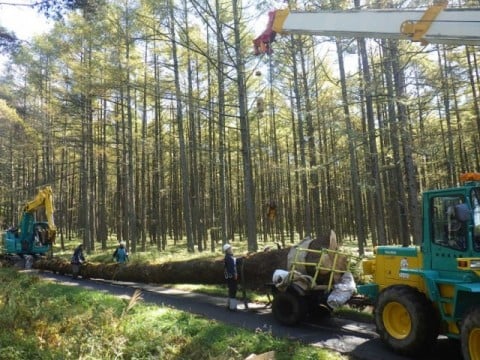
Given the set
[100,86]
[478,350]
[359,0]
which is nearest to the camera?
[478,350]

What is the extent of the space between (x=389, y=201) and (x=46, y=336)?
2726cm

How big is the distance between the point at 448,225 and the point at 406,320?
5.87 ft

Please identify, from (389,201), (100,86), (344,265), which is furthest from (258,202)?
(344,265)

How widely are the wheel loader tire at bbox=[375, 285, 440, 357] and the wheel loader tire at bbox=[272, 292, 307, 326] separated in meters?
2.05

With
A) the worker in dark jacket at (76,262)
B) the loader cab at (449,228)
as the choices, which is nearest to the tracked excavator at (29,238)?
the worker in dark jacket at (76,262)

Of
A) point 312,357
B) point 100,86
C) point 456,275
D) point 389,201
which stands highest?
point 100,86

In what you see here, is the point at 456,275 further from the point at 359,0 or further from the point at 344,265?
the point at 359,0

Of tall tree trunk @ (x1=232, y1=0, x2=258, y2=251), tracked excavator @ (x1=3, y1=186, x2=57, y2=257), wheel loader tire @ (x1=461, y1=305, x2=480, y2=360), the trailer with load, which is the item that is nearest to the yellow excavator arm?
tracked excavator @ (x1=3, y1=186, x2=57, y2=257)

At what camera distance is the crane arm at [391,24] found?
21.0ft

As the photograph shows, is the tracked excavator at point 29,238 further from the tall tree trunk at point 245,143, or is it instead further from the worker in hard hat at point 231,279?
the worker in hard hat at point 231,279

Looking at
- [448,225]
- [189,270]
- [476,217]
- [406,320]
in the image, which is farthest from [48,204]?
[476,217]

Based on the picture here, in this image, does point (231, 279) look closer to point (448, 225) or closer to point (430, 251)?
point (430, 251)

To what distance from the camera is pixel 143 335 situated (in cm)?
732

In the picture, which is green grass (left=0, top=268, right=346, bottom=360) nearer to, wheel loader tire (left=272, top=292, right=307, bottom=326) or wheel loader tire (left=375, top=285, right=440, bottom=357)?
wheel loader tire (left=375, top=285, right=440, bottom=357)
